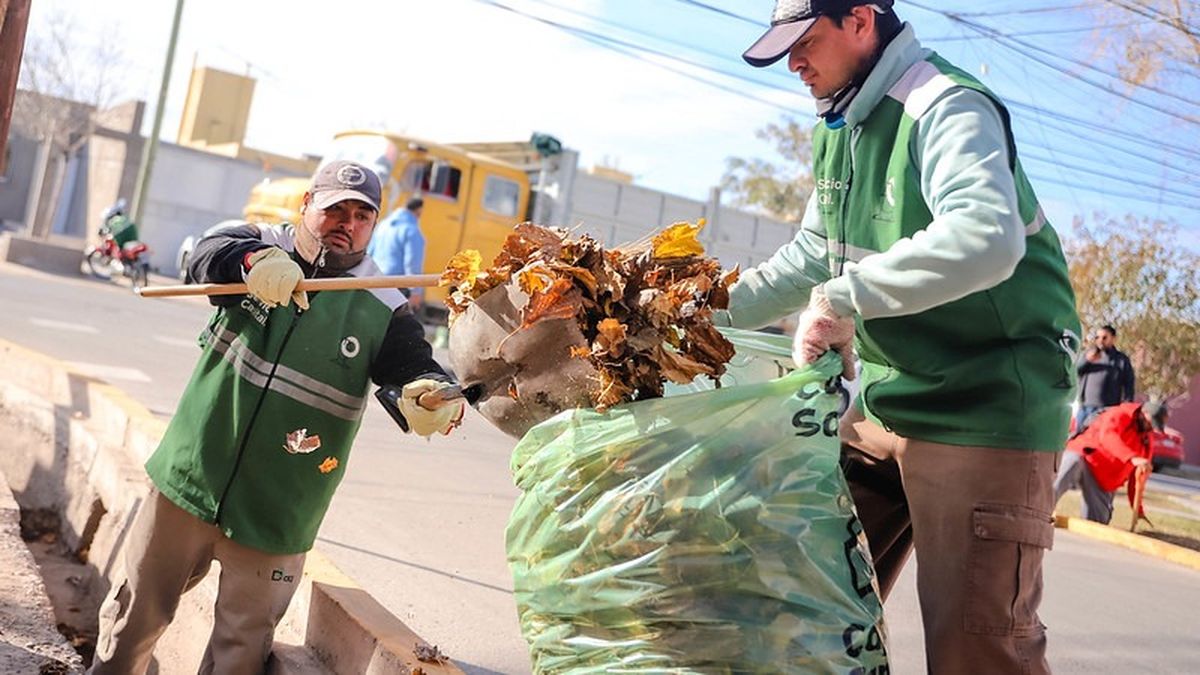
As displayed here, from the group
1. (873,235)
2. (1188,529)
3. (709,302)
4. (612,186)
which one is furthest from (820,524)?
(612,186)

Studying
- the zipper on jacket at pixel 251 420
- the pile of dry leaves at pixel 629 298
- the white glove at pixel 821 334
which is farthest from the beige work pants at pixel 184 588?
the white glove at pixel 821 334

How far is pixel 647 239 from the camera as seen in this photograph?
259cm

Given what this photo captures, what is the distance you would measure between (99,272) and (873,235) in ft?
73.5

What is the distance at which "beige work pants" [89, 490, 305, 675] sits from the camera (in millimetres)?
3715

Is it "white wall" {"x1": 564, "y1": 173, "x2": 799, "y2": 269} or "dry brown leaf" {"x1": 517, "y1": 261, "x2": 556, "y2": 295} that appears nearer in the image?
"dry brown leaf" {"x1": 517, "y1": 261, "x2": 556, "y2": 295}

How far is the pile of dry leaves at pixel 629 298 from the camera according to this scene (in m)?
2.31

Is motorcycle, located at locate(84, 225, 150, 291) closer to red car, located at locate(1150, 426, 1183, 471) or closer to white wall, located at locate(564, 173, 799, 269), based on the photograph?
white wall, located at locate(564, 173, 799, 269)

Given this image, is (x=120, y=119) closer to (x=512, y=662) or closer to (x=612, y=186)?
(x=612, y=186)

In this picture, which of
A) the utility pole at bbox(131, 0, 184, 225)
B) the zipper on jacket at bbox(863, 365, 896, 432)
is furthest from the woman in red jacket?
the utility pole at bbox(131, 0, 184, 225)

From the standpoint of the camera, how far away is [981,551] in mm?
2361

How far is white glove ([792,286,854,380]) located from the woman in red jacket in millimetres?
8777

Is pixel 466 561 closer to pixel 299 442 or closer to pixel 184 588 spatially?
pixel 184 588

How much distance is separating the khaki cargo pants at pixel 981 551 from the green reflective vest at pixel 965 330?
6 cm

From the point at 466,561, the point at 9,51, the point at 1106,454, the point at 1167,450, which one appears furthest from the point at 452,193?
the point at 9,51
